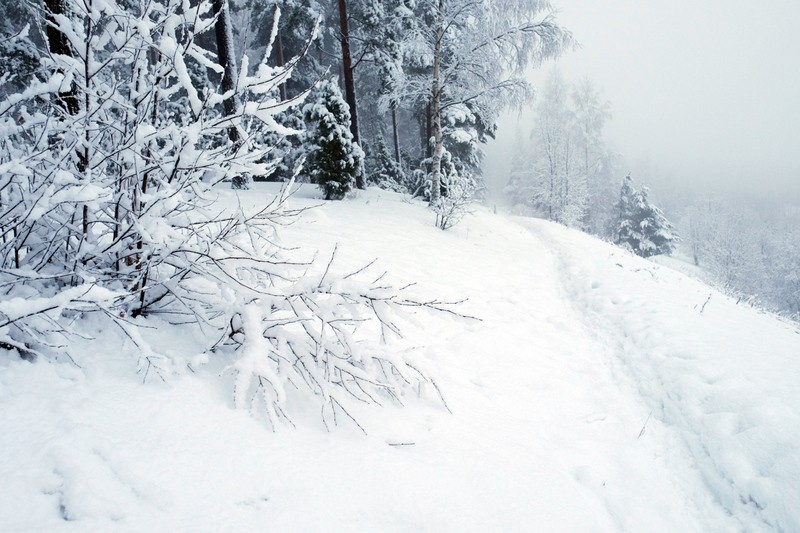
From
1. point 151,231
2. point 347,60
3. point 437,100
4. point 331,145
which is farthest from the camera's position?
point 347,60

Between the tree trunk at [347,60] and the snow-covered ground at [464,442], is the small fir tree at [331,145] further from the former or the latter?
the snow-covered ground at [464,442]

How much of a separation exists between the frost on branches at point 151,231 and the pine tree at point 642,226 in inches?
1340

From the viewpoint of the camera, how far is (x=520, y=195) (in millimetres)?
42719

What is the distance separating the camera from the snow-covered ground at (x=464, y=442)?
4.09ft

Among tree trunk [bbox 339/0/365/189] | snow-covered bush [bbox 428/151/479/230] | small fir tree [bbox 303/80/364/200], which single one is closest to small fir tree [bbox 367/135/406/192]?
tree trunk [bbox 339/0/365/189]

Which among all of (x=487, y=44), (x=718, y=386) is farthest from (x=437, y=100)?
(x=718, y=386)

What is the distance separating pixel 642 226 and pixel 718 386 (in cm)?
3191

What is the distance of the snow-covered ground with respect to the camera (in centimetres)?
125

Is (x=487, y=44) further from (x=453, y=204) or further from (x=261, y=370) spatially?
(x=261, y=370)

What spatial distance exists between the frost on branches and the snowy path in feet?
7.47

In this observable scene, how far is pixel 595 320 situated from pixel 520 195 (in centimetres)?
3973

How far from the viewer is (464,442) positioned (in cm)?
212

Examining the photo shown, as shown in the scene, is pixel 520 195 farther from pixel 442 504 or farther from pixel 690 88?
pixel 690 88

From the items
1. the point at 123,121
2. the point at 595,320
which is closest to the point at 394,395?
the point at 123,121
